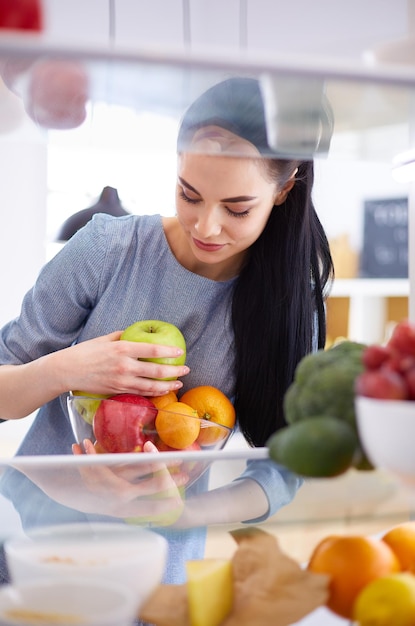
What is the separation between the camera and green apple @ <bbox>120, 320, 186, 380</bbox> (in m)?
1.20

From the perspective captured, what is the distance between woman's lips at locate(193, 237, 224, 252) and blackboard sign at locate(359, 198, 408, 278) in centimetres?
300

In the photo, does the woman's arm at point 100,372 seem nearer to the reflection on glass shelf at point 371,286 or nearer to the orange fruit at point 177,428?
the orange fruit at point 177,428

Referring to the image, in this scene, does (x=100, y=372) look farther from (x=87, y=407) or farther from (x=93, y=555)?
(x=93, y=555)

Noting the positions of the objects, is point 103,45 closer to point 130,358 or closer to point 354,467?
point 354,467

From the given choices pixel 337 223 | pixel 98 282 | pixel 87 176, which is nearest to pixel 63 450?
pixel 98 282

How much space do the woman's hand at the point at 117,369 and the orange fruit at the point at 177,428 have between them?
163mm

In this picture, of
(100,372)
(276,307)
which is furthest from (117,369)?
(276,307)

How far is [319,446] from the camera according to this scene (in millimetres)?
561

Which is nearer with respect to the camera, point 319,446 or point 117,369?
point 319,446

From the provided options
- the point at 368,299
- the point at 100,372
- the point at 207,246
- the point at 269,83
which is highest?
the point at 269,83

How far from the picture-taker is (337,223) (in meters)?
4.32

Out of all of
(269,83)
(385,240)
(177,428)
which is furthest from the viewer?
(385,240)

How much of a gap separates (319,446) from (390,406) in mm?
63

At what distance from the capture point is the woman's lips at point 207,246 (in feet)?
4.04
